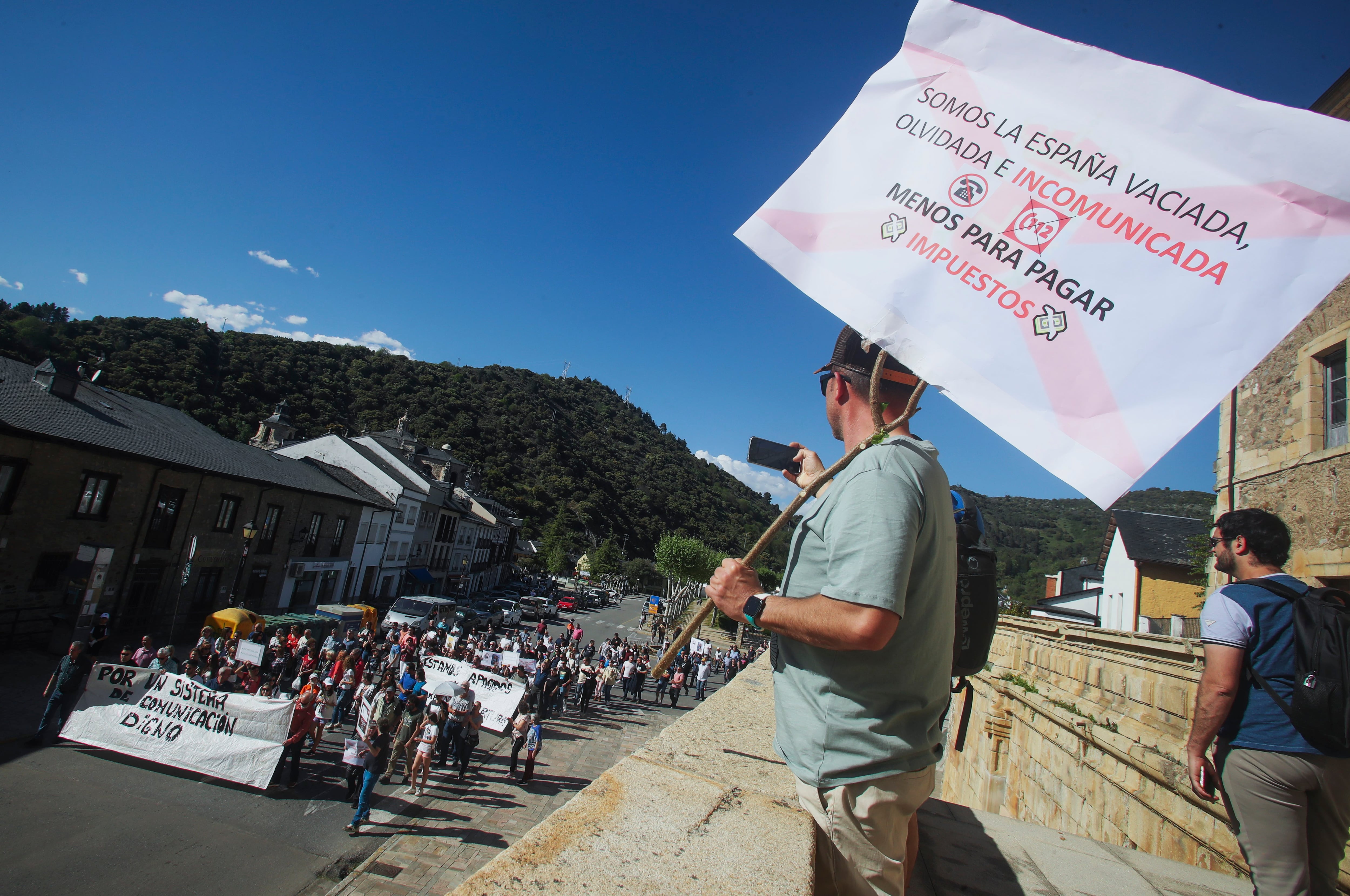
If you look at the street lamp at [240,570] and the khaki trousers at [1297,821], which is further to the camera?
the street lamp at [240,570]

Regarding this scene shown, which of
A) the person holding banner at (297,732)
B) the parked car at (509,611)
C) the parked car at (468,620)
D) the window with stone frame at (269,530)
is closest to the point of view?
the person holding banner at (297,732)

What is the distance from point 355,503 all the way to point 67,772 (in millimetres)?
25050

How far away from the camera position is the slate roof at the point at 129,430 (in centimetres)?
1661

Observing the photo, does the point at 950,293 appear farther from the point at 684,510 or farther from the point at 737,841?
the point at 684,510

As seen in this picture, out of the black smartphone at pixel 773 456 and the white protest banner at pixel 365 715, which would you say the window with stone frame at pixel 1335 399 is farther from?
the white protest banner at pixel 365 715

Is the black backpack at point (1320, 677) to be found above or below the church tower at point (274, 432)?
below

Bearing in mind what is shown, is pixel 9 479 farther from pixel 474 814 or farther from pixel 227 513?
pixel 474 814

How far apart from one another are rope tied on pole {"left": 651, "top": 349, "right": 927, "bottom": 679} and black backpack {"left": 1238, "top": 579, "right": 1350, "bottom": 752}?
197cm

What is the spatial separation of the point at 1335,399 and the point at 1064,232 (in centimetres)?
815

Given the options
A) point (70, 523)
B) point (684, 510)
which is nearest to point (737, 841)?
point (70, 523)

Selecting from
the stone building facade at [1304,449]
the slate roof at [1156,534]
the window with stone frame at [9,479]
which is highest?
the slate roof at [1156,534]

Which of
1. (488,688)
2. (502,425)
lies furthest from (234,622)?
(502,425)

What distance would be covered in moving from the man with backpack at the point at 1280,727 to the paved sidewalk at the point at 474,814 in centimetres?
332

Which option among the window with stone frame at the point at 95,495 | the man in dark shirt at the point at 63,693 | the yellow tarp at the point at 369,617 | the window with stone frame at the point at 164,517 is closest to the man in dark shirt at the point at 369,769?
the man in dark shirt at the point at 63,693
